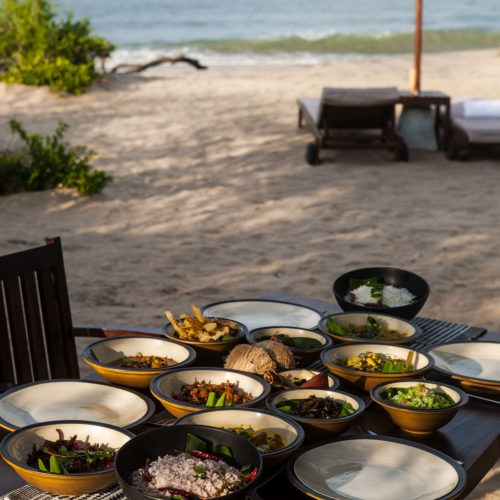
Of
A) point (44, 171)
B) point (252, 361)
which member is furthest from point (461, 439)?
point (44, 171)

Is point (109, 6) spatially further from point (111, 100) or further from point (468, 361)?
point (468, 361)

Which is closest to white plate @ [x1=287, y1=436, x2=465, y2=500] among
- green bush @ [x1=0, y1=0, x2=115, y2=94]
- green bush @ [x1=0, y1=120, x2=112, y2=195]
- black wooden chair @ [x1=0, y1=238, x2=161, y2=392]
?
black wooden chair @ [x1=0, y1=238, x2=161, y2=392]

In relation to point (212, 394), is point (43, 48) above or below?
above

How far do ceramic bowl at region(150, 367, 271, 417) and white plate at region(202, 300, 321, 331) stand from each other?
0.55 meters

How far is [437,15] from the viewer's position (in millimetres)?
47188

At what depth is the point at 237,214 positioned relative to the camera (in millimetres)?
7012

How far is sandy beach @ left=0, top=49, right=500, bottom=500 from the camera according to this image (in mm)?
5152

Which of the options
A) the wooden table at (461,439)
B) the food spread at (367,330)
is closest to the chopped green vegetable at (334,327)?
the food spread at (367,330)

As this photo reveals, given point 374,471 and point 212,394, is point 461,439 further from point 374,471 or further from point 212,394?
point 212,394

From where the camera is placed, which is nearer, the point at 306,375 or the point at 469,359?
the point at 306,375

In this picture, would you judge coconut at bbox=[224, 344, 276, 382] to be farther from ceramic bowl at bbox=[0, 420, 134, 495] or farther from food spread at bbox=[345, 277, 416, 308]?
food spread at bbox=[345, 277, 416, 308]

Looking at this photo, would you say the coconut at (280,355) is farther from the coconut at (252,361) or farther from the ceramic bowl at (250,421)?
the ceramic bowl at (250,421)

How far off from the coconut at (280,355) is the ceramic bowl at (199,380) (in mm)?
152

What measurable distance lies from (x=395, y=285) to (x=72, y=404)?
1.23 meters
